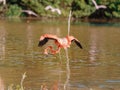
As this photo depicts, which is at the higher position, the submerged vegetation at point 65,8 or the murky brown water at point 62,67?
the murky brown water at point 62,67

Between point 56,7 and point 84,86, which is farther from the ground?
point 84,86

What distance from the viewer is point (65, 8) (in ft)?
178

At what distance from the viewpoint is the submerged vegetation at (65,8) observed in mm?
51750

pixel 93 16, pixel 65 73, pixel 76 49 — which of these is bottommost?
pixel 93 16

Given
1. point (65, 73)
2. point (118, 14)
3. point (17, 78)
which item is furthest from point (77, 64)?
point (118, 14)

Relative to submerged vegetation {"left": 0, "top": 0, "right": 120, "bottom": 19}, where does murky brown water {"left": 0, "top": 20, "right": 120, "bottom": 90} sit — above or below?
above

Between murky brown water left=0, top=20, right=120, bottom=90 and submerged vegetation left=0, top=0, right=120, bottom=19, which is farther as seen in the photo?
submerged vegetation left=0, top=0, right=120, bottom=19

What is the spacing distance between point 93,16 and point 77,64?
37.3 m

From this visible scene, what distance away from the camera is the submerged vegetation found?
51750 millimetres

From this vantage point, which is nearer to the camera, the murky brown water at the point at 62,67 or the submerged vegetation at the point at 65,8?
the murky brown water at the point at 62,67

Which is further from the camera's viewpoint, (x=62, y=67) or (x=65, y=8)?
(x=65, y=8)

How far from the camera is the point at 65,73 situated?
580 inches

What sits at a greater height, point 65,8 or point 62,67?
point 62,67

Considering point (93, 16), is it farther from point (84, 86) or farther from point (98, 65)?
point (84, 86)
